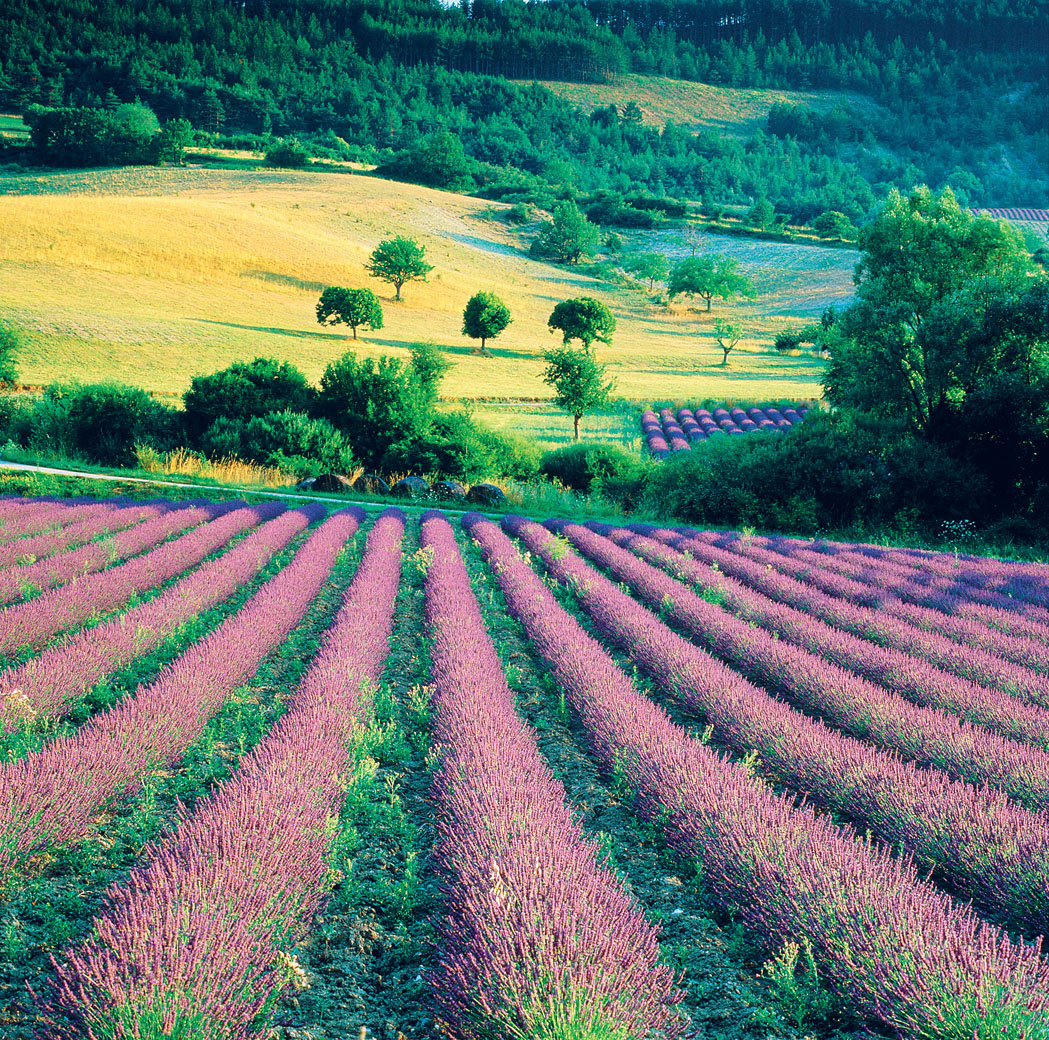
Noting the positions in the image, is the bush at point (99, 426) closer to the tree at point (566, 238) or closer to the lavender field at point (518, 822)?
the lavender field at point (518, 822)

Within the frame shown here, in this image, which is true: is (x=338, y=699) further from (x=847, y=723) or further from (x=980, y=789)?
(x=980, y=789)

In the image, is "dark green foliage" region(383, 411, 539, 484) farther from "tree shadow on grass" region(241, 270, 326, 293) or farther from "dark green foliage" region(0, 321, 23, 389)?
"tree shadow on grass" region(241, 270, 326, 293)

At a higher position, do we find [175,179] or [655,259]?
[175,179]

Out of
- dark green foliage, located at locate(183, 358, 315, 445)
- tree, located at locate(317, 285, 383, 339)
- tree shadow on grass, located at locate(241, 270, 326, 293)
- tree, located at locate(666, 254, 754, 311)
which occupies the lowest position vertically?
dark green foliage, located at locate(183, 358, 315, 445)

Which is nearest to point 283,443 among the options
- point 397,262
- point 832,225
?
point 397,262

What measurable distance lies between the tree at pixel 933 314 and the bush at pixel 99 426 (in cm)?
2677

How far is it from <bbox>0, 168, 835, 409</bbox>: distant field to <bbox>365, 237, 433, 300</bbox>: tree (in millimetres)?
1658

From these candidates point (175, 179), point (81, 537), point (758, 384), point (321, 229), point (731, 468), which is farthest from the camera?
point (175, 179)

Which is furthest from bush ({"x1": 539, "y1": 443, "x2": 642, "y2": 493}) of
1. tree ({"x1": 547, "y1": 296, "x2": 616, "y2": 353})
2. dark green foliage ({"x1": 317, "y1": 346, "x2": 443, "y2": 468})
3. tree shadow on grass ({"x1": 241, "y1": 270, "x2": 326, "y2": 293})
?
tree shadow on grass ({"x1": 241, "y1": 270, "x2": 326, "y2": 293})

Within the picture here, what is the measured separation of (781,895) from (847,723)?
3050mm

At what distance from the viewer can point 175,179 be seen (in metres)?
99.7

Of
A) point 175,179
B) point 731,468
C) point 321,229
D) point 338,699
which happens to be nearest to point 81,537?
point 338,699

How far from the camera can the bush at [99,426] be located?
28656mm

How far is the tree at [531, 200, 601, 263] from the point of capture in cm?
10569
